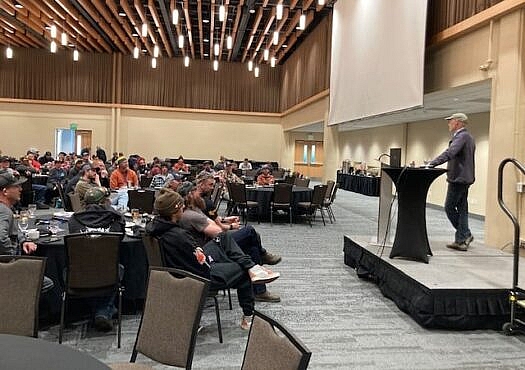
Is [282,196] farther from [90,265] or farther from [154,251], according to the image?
[90,265]

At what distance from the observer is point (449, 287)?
4.39m

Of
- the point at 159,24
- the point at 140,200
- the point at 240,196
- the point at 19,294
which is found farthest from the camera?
the point at 159,24

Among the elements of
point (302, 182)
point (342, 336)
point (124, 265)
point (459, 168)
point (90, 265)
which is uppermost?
point (459, 168)

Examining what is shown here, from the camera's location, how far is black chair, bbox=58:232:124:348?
3738 mm

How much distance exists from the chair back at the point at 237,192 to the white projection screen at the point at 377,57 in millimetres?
2958

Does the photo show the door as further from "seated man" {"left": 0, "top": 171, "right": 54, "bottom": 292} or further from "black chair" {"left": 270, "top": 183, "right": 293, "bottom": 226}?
"seated man" {"left": 0, "top": 171, "right": 54, "bottom": 292}

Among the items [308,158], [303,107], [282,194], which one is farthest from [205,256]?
[308,158]

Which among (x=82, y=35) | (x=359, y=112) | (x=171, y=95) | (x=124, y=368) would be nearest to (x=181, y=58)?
(x=171, y=95)

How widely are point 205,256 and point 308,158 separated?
22.3 metres

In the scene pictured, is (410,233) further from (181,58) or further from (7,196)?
(181,58)

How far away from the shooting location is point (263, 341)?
187cm

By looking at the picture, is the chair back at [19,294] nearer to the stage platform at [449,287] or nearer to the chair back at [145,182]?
the stage platform at [449,287]

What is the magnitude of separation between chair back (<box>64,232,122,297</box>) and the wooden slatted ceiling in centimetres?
1030

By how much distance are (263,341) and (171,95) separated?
2185cm
